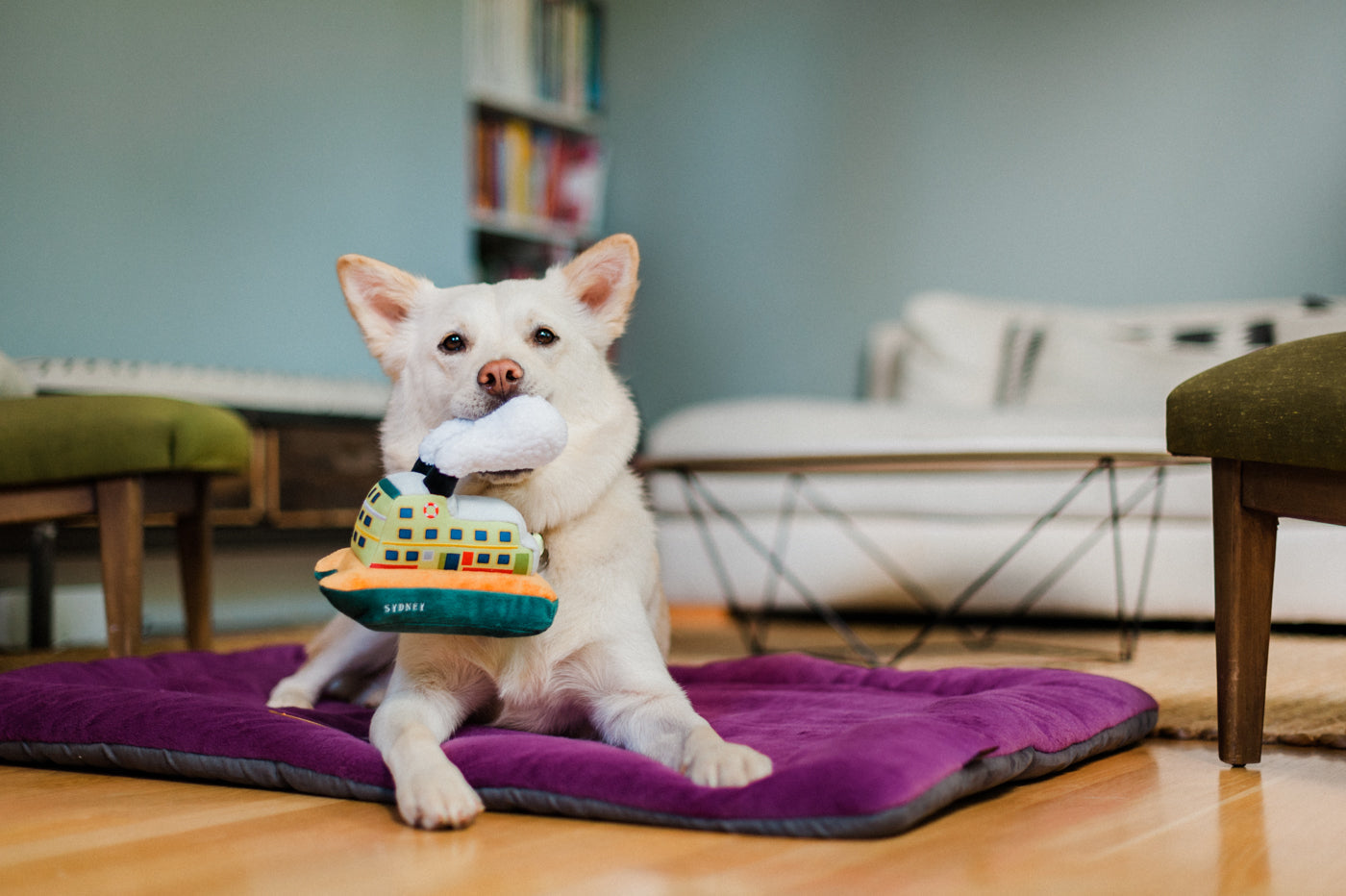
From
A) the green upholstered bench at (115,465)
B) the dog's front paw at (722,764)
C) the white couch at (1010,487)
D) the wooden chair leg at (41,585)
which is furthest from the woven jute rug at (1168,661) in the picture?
the wooden chair leg at (41,585)

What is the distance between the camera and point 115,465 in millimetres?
1795

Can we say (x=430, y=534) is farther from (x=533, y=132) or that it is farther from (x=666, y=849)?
(x=533, y=132)

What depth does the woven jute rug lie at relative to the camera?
1.51 metres

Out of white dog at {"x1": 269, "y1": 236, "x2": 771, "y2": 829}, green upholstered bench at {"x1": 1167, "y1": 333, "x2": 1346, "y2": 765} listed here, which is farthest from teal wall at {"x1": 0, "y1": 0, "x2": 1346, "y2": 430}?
green upholstered bench at {"x1": 1167, "y1": 333, "x2": 1346, "y2": 765}

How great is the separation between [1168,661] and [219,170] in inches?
113

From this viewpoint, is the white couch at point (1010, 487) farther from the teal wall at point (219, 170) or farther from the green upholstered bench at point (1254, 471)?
the teal wall at point (219, 170)

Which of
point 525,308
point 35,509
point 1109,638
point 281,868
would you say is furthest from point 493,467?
point 1109,638

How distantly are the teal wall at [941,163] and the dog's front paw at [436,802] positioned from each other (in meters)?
3.40

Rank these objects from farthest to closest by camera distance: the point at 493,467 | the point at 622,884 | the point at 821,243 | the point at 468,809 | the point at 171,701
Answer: the point at 821,243 < the point at 171,701 < the point at 493,467 < the point at 468,809 < the point at 622,884

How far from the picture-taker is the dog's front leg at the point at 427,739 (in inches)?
39.7

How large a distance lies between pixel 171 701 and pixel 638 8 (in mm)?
4179

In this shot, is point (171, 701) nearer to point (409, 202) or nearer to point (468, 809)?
point (468, 809)

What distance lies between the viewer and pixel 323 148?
3.49m

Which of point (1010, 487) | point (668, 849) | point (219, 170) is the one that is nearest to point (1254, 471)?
point (668, 849)
